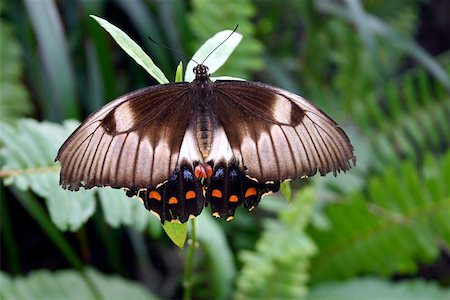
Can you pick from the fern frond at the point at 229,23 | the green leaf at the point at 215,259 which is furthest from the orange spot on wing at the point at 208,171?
the fern frond at the point at 229,23

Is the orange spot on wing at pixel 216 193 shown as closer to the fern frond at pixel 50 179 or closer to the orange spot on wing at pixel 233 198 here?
the orange spot on wing at pixel 233 198

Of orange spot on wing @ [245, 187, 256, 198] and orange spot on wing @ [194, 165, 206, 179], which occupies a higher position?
orange spot on wing @ [194, 165, 206, 179]

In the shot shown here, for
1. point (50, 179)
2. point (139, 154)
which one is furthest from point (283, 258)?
point (139, 154)

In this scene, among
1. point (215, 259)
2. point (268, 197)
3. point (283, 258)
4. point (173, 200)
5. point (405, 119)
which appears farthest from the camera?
point (405, 119)

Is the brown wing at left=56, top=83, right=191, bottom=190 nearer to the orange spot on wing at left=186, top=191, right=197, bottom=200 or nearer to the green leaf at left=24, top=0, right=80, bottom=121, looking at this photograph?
the orange spot on wing at left=186, top=191, right=197, bottom=200

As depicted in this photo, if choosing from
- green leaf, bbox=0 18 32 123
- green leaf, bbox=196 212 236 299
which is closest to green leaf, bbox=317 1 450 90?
green leaf, bbox=196 212 236 299

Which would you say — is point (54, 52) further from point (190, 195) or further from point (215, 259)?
point (190, 195)
